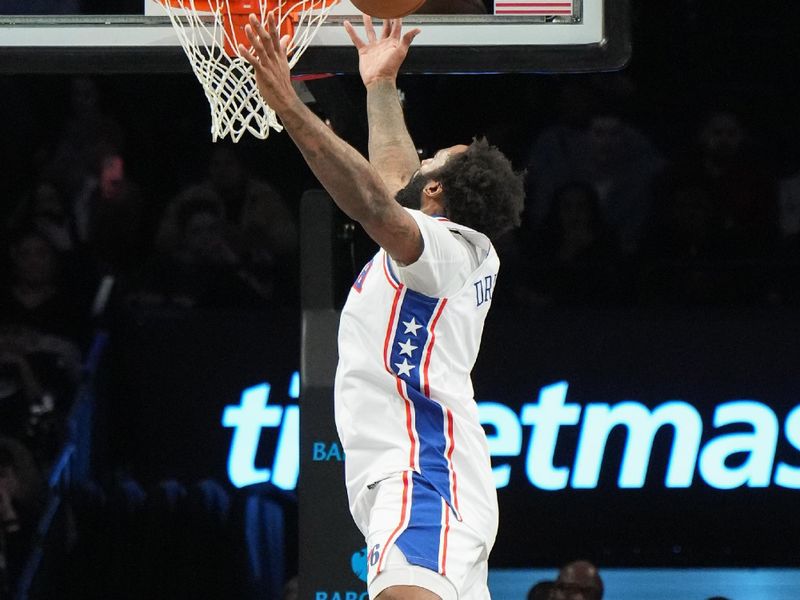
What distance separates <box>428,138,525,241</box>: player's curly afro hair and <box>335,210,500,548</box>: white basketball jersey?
84 mm

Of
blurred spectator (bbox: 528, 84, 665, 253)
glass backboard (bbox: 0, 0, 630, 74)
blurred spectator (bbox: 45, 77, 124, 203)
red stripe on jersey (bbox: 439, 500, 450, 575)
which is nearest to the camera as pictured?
red stripe on jersey (bbox: 439, 500, 450, 575)

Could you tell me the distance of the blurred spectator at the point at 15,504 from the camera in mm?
6379

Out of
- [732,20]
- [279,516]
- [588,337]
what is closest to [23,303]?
[279,516]

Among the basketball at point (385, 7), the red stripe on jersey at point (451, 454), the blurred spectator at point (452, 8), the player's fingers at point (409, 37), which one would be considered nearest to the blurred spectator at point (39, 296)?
the blurred spectator at point (452, 8)

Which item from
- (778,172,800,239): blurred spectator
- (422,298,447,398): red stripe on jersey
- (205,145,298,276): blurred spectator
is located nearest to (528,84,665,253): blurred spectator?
(778,172,800,239): blurred spectator

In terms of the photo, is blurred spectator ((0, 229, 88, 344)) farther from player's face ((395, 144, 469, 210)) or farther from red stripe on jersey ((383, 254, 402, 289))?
red stripe on jersey ((383, 254, 402, 289))

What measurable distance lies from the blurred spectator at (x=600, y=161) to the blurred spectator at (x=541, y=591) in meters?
1.60

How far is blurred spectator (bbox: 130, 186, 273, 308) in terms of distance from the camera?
653cm

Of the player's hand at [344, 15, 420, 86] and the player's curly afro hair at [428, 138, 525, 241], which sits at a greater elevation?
the player's hand at [344, 15, 420, 86]

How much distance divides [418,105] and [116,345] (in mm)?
1794

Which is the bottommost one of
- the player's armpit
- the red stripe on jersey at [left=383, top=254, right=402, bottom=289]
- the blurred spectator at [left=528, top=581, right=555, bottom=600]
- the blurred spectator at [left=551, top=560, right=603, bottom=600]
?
the blurred spectator at [left=528, top=581, right=555, bottom=600]

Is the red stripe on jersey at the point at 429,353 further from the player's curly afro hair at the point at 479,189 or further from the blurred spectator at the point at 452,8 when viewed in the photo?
the blurred spectator at the point at 452,8

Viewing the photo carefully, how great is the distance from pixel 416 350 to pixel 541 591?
9.71 feet

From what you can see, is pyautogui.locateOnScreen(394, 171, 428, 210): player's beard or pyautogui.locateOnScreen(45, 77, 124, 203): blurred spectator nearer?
pyautogui.locateOnScreen(394, 171, 428, 210): player's beard
